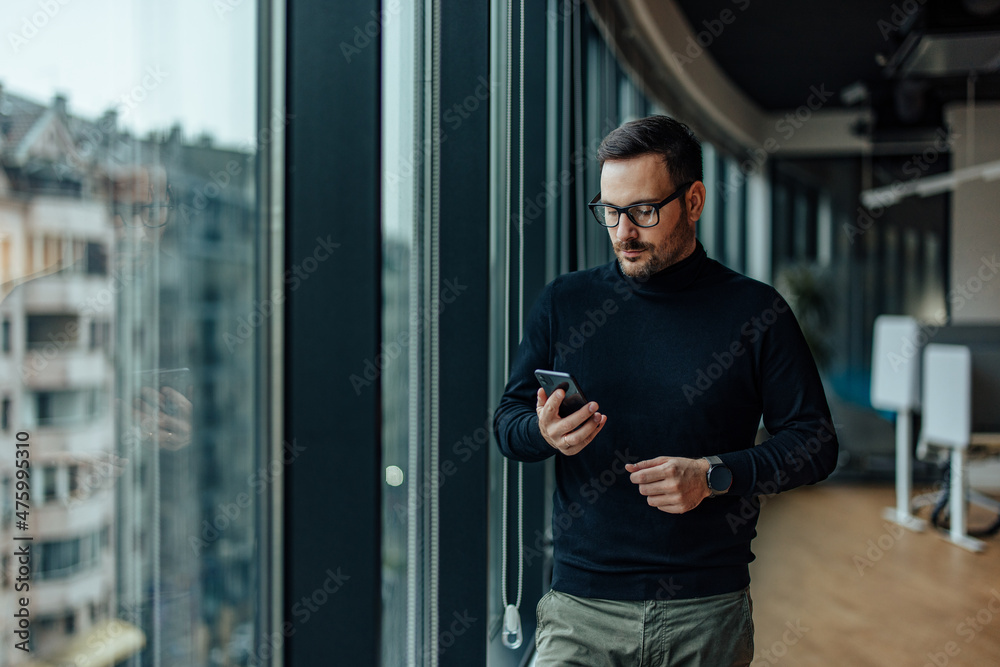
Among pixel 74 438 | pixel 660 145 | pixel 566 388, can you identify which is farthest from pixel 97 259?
pixel 660 145

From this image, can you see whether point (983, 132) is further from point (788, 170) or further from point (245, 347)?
point (245, 347)

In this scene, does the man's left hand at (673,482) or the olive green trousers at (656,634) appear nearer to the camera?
the man's left hand at (673,482)

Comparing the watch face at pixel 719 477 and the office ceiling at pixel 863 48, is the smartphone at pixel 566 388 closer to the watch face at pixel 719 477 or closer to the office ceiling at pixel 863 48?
the watch face at pixel 719 477

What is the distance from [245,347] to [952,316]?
7.29 meters

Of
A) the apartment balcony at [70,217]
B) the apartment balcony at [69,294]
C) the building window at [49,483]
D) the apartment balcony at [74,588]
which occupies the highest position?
the apartment balcony at [70,217]

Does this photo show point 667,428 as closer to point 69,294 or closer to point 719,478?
point 719,478

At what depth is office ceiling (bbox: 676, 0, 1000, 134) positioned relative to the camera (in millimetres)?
4520

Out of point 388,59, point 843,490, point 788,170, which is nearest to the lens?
point 388,59

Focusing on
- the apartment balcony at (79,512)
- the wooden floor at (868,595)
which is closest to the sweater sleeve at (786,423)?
the apartment balcony at (79,512)

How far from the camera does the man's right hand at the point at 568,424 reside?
122cm

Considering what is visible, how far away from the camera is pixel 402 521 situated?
1593 millimetres

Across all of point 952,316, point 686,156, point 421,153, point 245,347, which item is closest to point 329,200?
point 245,347

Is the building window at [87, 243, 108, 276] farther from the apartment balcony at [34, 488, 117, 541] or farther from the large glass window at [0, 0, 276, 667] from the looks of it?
the apartment balcony at [34, 488, 117, 541]

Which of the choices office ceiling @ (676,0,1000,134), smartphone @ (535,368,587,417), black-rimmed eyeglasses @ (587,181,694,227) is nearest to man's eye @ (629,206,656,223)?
black-rimmed eyeglasses @ (587,181,694,227)
